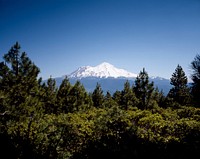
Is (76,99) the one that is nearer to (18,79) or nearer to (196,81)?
(18,79)

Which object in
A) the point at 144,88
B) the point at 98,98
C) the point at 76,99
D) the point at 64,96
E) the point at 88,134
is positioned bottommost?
the point at 88,134

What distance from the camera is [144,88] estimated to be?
3406 cm

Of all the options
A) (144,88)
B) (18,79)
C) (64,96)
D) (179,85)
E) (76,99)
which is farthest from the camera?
(179,85)

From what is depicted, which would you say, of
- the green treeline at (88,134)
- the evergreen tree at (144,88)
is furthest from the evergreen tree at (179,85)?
the green treeline at (88,134)

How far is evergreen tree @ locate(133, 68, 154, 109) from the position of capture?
3378 centimetres

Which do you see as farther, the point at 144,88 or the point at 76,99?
the point at 144,88

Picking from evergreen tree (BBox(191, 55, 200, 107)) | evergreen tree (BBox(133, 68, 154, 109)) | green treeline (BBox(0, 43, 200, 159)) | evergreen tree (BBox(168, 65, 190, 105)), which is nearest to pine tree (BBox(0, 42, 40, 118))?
green treeline (BBox(0, 43, 200, 159))

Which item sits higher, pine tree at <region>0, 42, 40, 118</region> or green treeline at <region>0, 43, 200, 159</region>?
pine tree at <region>0, 42, 40, 118</region>

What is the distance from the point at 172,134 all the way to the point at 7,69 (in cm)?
1298

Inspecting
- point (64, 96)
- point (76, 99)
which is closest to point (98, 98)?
point (76, 99)

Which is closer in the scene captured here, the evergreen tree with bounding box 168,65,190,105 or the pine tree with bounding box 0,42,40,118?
the pine tree with bounding box 0,42,40,118

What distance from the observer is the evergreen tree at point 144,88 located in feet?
111

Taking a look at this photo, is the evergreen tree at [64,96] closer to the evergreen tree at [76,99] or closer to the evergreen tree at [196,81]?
the evergreen tree at [76,99]

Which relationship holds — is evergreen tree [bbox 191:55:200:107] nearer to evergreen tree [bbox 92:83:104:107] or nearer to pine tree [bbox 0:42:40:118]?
pine tree [bbox 0:42:40:118]
